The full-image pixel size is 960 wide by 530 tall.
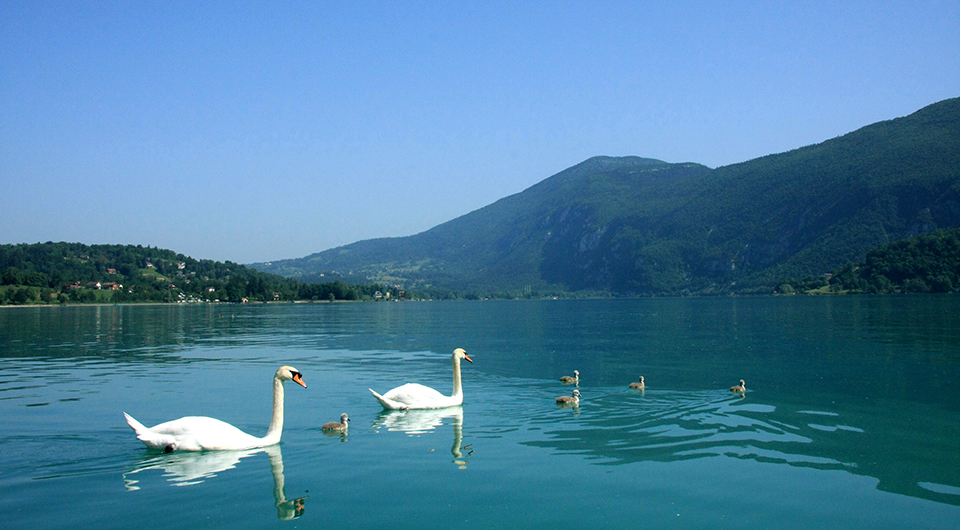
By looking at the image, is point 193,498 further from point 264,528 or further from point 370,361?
point 370,361

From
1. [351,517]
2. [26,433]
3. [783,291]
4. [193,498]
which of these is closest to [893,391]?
[351,517]

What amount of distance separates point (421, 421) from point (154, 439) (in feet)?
20.4

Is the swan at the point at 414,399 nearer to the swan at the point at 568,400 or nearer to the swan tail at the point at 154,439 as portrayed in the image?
the swan at the point at 568,400

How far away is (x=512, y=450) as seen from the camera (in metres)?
13.8

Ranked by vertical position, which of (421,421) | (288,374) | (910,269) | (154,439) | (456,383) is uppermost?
(910,269)

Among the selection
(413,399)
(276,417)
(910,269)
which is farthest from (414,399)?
(910,269)

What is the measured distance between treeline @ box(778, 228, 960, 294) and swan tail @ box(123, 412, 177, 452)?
487 feet

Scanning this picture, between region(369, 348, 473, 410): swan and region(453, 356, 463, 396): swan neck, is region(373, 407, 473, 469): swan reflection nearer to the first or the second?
region(369, 348, 473, 410): swan

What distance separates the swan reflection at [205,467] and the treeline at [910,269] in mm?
147498

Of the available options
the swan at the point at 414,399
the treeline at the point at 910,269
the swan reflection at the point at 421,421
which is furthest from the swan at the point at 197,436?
the treeline at the point at 910,269

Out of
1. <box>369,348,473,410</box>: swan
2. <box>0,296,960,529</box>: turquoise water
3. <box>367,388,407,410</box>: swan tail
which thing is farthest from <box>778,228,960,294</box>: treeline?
<box>367,388,407,410</box>: swan tail

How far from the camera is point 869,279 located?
151 m

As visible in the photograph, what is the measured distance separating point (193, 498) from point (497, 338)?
126ft

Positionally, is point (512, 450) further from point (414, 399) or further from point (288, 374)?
point (414, 399)
